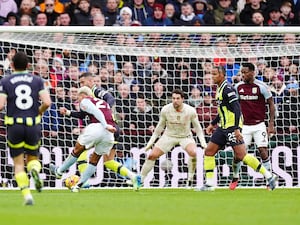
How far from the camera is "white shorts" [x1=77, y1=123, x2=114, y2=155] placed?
58.5ft

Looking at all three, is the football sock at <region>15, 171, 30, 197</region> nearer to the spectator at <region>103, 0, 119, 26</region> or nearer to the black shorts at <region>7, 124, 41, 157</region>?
the black shorts at <region>7, 124, 41, 157</region>

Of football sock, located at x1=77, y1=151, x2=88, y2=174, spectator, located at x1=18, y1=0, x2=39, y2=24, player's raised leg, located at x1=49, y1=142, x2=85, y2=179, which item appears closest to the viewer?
player's raised leg, located at x1=49, y1=142, x2=85, y2=179

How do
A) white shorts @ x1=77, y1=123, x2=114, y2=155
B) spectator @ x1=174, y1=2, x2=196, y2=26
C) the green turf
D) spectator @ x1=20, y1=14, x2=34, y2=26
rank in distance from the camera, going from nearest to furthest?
the green turf < white shorts @ x1=77, y1=123, x2=114, y2=155 < spectator @ x1=20, y1=14, x2=34, y2=26 < spectator @ x1=174, y1=2, x2=196, y2=26

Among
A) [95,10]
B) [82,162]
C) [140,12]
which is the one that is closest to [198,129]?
[82,162]

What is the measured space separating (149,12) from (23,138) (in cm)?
1036

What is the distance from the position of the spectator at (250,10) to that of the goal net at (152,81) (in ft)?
8.91

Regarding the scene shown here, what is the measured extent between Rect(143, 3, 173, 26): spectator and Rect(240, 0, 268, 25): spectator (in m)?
1.72

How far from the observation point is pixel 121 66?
2091 cm

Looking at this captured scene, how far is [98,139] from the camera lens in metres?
17.9

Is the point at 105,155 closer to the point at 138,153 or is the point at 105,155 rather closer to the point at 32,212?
the point at 138,153

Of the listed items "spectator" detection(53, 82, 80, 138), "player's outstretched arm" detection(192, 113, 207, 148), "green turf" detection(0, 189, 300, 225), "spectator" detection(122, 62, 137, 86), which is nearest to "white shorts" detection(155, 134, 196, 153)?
"player's outstretched arm" detection(192, 113, 207, 148)

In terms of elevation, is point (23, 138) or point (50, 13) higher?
point (50, 13)

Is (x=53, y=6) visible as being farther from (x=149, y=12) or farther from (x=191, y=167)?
(x=191, y=167)

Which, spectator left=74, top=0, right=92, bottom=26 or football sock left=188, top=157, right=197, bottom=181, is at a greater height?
spectator left=74, top=0, right=92, bottom=26
